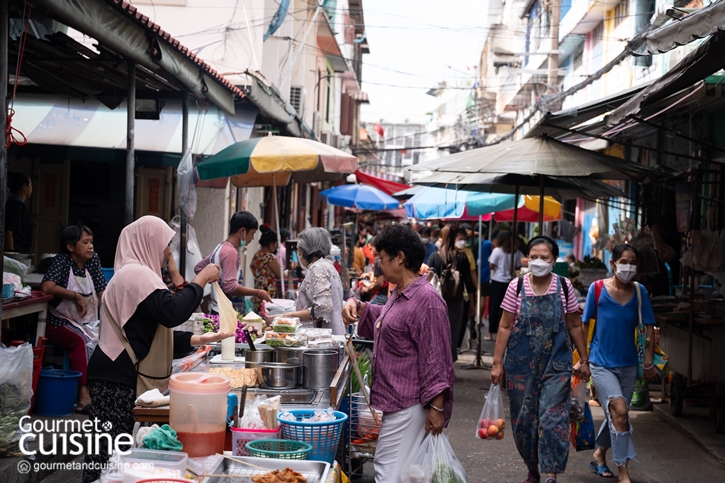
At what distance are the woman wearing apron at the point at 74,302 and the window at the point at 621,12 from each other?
48.3ft

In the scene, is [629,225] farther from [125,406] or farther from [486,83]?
[486,83]

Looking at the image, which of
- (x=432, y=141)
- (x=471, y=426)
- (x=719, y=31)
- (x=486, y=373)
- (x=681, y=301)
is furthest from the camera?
(x=432, y=141)

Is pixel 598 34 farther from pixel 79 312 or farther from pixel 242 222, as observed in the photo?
pixel 79 312

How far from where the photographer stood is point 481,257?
1599 cm

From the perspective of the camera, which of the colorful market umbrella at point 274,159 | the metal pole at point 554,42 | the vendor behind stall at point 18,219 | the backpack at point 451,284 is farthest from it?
the metal pole at point 554,42

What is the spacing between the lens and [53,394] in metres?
7.17

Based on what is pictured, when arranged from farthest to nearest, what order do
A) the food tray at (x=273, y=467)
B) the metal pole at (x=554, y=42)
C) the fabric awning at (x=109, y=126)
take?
the metal pole at (x=554, y=42)
the fabric awning at (x=109, y=126)
the food tray at (x=273, y=467)

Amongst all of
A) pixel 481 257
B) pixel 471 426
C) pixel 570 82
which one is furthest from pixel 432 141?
pixel 471 426

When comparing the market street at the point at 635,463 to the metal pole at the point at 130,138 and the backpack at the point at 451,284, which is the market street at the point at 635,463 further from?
the metal pole at the point at 130,138

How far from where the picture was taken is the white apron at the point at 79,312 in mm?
7805

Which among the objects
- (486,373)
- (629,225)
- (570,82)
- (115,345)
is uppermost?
(570,82)

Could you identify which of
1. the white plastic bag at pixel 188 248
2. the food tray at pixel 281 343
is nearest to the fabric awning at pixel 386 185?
the white plastic bag at pixel 188 248

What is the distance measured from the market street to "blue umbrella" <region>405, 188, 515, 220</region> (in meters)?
4.75

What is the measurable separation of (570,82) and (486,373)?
15.7m
